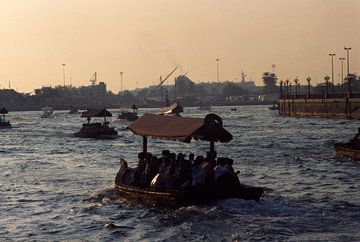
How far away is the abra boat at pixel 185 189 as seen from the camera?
22125mm

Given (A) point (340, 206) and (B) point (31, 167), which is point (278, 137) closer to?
(B) point (31, 167)

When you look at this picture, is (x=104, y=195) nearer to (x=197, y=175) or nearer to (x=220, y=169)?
(x=197, y=175)

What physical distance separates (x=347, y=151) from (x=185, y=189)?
20.6m

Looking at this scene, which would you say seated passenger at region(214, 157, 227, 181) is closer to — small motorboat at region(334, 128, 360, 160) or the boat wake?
the boat wake

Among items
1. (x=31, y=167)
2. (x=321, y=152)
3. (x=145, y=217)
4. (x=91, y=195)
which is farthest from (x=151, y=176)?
(x=321, y=152)

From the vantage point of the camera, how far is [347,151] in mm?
40312

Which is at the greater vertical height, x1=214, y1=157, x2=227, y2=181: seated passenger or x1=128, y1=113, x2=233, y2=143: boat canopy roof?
x1=128, y1=113, x2=233, y2=143: boat canopy roof

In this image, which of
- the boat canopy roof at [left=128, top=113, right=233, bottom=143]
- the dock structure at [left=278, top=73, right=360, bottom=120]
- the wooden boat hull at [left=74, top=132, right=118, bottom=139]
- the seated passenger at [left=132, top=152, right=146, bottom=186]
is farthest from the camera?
the dock structure at [left=278, top=73, right=360, bottom=120]

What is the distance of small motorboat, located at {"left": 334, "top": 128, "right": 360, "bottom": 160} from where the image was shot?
1528 inches

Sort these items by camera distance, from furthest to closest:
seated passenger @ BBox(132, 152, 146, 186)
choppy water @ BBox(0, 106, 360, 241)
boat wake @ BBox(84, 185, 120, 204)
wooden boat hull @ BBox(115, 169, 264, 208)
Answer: boat wake @ BBox(84, 185, 120, 204) → seated passenger @ BBox(132, 152, 146, 186) → wooden boat hull @ BBox(115, 169, 264, 208) → choppy water @ BBox(0, 106, 360, 241)

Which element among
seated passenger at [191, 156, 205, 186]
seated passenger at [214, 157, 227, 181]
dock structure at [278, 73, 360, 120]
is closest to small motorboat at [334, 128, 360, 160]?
seated passenger at [214, 157, 227, 181]

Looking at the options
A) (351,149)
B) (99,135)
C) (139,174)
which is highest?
(139,174)

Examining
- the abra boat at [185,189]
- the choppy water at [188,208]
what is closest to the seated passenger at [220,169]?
the abra boat at [185,189]

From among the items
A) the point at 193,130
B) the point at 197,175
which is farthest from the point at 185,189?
the point at 193,130
